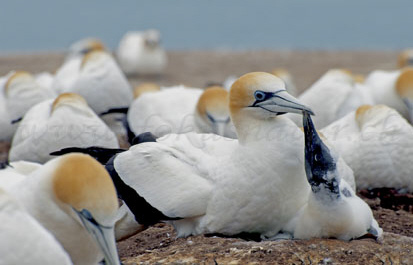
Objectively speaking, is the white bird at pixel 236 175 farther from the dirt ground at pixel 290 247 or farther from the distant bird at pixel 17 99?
the distant bird at pixel 17 99

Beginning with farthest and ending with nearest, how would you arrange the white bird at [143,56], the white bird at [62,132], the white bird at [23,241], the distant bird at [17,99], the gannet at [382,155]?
the white bird at [143,56]
the distant bird at [17,99]
the white bird at [62,132]
the gannet at [382,155]
the white bird at [23,241]

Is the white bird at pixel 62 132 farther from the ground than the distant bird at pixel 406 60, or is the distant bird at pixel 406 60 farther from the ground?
the white bird at pixel 62 132

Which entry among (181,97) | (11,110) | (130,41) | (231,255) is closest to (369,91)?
(181,97)

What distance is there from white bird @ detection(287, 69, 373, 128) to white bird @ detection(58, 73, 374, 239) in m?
3.00

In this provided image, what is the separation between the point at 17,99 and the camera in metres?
9.02

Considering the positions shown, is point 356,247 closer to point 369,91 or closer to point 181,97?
point 181,97

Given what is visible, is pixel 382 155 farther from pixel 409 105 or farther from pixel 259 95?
pixel 409 105

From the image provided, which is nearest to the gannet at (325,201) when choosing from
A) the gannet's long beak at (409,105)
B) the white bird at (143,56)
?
the gannet's long beak at (409,105)

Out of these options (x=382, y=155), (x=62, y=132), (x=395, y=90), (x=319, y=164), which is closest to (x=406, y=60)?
(x=395, y=90)

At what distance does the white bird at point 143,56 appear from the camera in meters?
15.7

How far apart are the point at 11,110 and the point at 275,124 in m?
4.48

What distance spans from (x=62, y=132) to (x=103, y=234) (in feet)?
10.7

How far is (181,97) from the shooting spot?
8.44 metres

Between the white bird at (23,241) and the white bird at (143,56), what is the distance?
1204 cm
